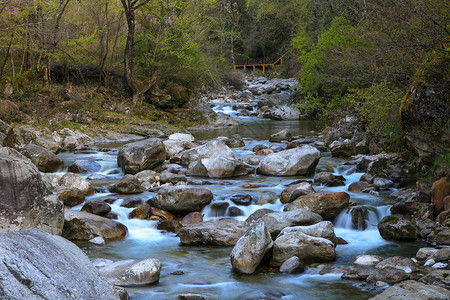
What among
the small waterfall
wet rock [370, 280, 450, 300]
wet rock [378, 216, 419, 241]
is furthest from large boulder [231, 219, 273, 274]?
the small waterfall

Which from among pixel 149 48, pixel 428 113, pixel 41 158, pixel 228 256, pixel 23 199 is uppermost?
pixel 149 48

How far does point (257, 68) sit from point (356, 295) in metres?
48.5

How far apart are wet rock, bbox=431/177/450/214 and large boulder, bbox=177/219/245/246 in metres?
3.49

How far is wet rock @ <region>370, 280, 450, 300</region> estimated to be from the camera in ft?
14.9

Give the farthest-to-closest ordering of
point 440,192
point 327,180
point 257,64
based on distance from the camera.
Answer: point 257,64
point 327,180
point 440,192

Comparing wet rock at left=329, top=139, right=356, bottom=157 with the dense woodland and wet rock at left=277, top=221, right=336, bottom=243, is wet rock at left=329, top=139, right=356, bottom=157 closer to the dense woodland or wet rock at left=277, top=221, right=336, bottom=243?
the dense woodland

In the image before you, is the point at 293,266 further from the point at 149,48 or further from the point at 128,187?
the point at 149,48

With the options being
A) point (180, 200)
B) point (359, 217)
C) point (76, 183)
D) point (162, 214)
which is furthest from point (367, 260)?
point (76, 183)

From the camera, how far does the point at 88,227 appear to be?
300 inches

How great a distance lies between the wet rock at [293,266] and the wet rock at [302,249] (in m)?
0.15

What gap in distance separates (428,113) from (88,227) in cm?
684

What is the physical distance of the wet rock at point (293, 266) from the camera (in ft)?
19.9

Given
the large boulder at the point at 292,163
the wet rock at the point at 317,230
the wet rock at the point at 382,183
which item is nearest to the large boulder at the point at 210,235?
the wet rock at the point at 317,230

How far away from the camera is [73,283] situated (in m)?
2.64
